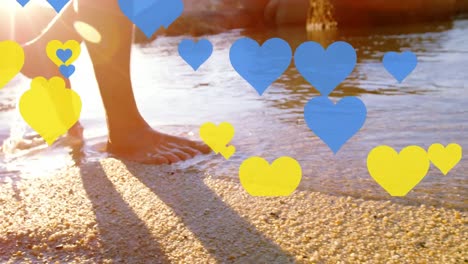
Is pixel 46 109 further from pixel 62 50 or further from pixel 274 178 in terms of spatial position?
pixel 274 178

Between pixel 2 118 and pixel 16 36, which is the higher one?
pixel 16 36

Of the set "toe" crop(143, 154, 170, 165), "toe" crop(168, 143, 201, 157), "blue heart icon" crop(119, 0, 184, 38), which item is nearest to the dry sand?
"toe" crop(143, 154, 170, 165)

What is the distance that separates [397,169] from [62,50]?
1543 millimetres

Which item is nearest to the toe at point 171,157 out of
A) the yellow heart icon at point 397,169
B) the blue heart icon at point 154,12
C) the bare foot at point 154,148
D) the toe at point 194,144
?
the bare foot at point 154,148

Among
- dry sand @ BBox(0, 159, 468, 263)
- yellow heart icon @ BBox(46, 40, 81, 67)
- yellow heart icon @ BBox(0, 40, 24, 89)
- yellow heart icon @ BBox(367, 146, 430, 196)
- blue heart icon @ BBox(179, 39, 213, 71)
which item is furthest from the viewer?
yellow heart icon @ BBox(46, 40, 81, 67)

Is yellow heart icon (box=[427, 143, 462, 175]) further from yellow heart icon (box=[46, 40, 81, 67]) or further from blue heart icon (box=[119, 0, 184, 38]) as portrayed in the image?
yellow heart icon (box=[46, 40, 81, 67])

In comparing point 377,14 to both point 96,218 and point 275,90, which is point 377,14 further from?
point 96,218

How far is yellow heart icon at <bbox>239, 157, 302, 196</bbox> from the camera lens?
131 centimetres

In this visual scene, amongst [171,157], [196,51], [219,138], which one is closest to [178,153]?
[171,157]

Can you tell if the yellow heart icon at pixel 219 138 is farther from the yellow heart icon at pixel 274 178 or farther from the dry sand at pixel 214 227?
the dry sand at pixel 214 227

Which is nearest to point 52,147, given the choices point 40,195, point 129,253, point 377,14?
point 40,195

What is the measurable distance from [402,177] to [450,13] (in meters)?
7.67

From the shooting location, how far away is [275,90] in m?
2.83

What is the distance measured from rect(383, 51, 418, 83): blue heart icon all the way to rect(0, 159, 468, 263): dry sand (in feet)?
1.26
